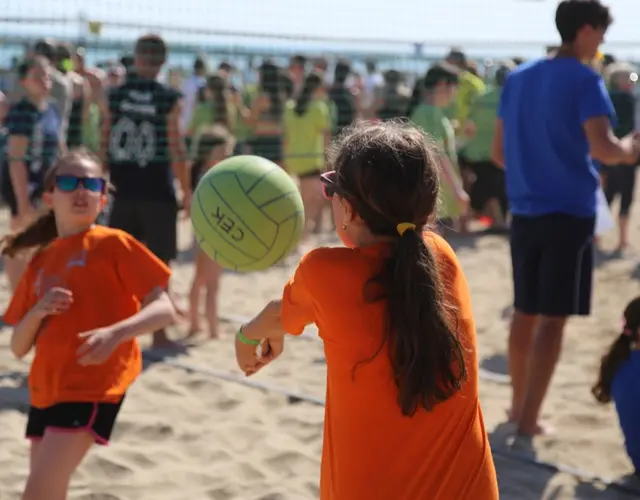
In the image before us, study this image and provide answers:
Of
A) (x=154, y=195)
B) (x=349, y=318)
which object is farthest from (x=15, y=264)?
(x=349, y=318)

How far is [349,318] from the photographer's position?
6.88 ft

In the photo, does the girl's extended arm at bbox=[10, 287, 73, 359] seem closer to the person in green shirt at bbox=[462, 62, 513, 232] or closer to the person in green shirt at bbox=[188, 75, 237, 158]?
the person in green shirt at bbox=[188, 75, 237, 158]

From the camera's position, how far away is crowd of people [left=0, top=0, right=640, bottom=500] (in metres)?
2.09

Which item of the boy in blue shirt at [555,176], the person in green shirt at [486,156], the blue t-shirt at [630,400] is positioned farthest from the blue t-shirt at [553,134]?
the person in green shirt at [486,156]

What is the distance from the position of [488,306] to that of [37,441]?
498 cm

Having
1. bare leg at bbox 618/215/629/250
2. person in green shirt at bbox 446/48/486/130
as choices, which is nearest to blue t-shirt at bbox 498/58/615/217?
bare leg at bbox 618/215/629/250

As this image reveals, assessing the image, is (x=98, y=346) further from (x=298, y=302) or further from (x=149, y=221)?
(x=149, y=221)

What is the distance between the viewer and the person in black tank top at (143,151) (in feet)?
19.7

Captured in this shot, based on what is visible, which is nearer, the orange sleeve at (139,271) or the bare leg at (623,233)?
the orange sleeve at (139,271)

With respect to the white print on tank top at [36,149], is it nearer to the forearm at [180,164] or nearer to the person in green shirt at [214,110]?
the forearm at [180,164]

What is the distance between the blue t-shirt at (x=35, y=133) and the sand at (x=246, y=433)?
123 centimetres

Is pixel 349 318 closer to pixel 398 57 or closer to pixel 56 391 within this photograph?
pixel 56 391

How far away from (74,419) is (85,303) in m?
0.39

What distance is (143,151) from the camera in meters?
5.99
